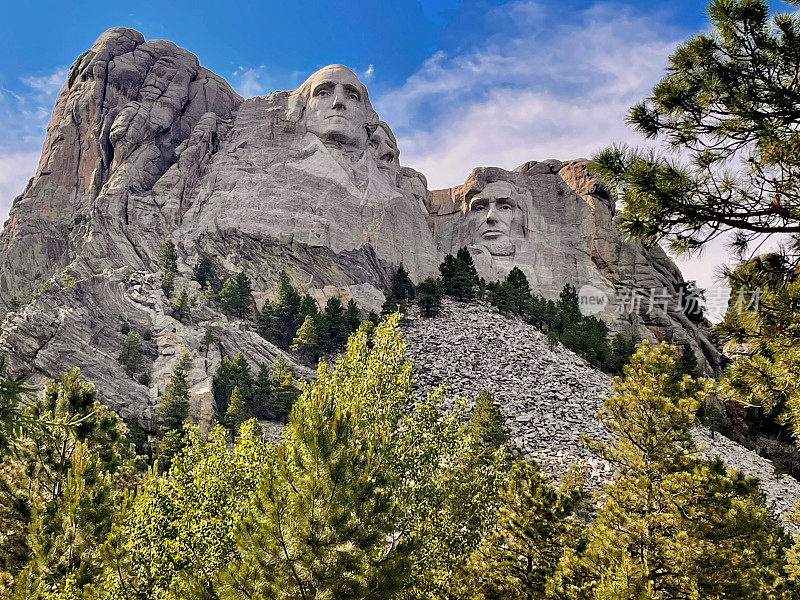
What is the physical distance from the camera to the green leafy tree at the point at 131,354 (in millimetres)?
48719

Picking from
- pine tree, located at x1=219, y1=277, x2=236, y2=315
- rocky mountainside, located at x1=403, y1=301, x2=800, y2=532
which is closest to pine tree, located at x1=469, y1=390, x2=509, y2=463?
rocky mountainside, located at x1=403, y1=301, x2=800, y2=532

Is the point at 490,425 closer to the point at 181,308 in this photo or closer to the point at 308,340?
the point at 308,340

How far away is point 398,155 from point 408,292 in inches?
991

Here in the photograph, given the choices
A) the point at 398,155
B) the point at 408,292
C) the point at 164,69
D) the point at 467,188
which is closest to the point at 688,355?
the point at 408,292

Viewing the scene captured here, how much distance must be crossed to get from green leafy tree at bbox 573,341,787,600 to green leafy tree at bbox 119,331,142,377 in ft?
132

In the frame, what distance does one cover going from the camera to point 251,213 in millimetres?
68625

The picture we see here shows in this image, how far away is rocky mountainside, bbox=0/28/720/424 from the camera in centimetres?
6178

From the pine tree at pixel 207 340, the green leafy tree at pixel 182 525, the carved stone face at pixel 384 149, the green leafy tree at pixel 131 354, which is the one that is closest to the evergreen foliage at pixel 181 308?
the pine tree at pixel 207 340

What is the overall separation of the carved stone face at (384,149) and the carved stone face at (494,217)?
43.6 feet

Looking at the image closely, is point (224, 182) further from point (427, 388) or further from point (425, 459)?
point (425, 459)

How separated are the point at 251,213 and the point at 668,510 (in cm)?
5973

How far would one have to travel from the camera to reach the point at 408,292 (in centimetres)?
6994

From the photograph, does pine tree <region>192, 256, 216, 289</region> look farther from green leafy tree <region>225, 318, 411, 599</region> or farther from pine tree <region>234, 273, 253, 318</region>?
green leafy tree <region>225, 318, 411, 599</region>

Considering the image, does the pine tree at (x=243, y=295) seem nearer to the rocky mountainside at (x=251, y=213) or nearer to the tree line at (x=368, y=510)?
the rocky mountainside at (x=251, y=213)
